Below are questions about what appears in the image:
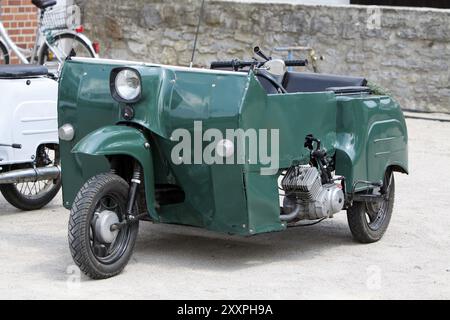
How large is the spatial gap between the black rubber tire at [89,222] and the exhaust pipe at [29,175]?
4.96ft

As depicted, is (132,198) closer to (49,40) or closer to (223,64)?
(223,64)

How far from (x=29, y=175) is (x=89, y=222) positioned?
177 centimetres

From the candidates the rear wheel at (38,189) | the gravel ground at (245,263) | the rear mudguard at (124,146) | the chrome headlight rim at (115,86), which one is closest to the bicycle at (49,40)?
the rear wheel at (38,189)

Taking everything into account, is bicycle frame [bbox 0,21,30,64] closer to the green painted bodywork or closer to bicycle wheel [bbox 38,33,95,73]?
bicycle wheel [bbox 38,33,95,73]

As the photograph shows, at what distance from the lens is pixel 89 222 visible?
5.75m

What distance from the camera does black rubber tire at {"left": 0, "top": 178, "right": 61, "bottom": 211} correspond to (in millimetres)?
7742

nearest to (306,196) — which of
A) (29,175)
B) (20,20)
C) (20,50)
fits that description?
(29,175)

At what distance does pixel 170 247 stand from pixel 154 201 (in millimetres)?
686

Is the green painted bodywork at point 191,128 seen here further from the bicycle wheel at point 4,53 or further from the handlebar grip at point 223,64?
the bicycle wheel at point 4,53

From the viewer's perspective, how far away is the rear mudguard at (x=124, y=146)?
19.2 feet

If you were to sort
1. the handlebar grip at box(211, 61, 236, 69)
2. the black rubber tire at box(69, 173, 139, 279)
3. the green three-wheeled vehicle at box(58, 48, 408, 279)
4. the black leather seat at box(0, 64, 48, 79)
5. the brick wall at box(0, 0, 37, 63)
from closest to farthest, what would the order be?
the black rubber tire at box(69, 173, 139, 279)
the green three-wheeled vehicle at box(58, 48, 408, 279)
the handlebar grip at box(211, 61, 236, 69)
the black leather seat at box(0, 64, 48, 79)
the brick wall at box(0, 0, 37, 63)

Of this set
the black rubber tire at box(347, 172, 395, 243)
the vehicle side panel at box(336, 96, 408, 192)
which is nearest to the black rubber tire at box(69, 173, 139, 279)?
the vehicle side panel at box(336, 96, 408, 192)

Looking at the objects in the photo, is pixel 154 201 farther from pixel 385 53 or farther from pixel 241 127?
pixel 385 53
